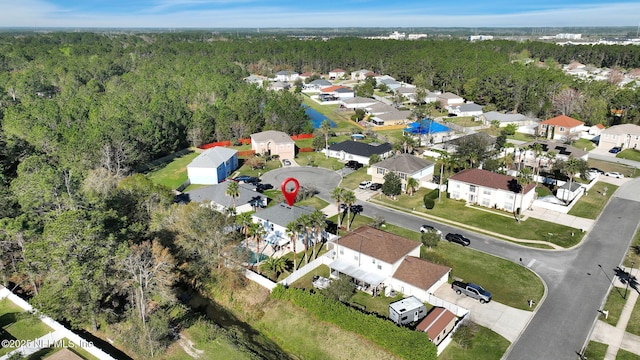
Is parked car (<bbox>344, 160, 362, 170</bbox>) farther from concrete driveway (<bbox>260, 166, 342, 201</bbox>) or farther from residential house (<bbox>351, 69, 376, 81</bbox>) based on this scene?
residential house (<bbox>351, 69, 376, 81</bbox>)

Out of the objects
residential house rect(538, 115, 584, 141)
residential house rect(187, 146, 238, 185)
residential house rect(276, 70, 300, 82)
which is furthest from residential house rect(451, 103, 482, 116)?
residential house rect(276, 70, 300, 82)

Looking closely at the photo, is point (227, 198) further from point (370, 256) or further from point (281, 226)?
point (370, 256)

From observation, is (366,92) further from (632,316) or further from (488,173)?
(632,316)

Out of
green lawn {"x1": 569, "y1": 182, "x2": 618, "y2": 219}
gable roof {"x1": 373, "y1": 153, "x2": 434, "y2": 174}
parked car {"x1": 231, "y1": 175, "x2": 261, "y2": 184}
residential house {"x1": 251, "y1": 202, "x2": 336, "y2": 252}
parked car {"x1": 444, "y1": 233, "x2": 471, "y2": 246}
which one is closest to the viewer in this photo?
parked car {"x1": 444, "y1": 233, "x2": 471, "y2": 246}

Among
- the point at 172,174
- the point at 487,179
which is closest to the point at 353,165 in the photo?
the point at 487,179

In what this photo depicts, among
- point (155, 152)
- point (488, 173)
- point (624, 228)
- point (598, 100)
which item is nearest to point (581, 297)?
point (624, 228)

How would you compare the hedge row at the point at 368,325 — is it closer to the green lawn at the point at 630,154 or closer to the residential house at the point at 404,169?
the residential house at the point at 404,169
